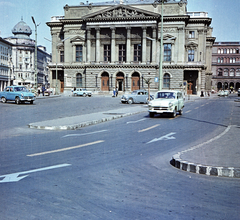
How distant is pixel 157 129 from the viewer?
46.3 feet

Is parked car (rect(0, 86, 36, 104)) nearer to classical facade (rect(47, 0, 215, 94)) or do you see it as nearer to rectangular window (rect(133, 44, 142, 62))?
classical facade (rect(47, 0, 215, 94))

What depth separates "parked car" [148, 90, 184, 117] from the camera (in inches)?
754

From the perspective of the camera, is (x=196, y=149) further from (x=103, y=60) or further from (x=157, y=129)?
(x=103, y=60)

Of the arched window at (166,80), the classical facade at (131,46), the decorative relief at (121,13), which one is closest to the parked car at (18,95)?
the classical facade at (131,46)

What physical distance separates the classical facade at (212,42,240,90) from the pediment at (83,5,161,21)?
83.4 meters

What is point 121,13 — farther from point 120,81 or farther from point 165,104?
point 165,104

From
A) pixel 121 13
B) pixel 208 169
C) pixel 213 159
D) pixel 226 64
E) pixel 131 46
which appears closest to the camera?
pixel 208 169

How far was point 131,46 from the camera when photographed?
69.5 meters

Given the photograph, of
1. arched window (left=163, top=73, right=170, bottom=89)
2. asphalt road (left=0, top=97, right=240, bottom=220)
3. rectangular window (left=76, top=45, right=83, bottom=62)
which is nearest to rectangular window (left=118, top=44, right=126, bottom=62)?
rectangular window (left=76, top=45, right=83, bottom=62)

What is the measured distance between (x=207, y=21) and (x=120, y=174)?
6901cm

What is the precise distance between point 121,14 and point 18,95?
139ft

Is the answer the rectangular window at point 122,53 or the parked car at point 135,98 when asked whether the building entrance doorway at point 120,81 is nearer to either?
the rectangular window at point 122,53

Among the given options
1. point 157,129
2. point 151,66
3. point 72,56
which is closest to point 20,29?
point 72,56

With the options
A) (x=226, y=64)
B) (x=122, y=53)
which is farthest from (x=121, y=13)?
(x=226, y=64)
